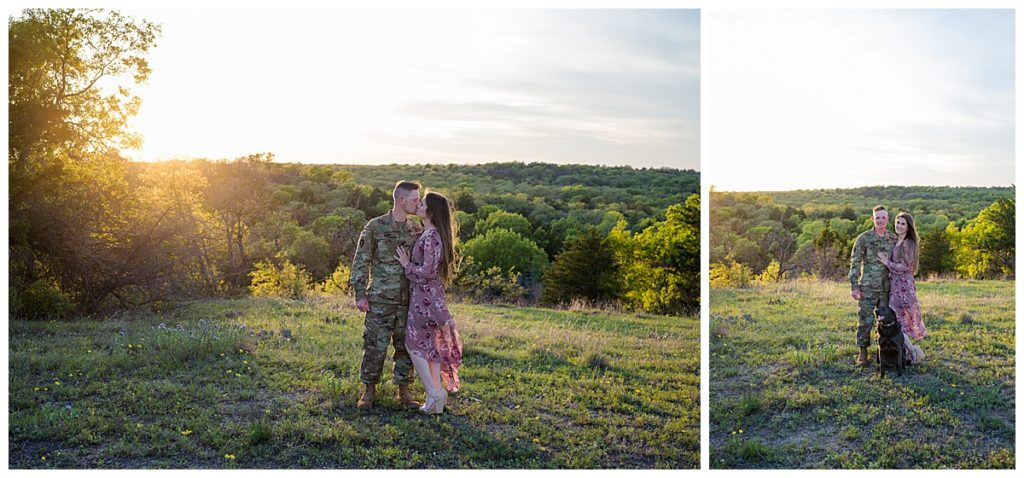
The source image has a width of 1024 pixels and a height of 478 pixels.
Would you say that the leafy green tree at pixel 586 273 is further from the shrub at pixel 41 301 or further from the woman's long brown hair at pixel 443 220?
the woman's long brown hair at pixel 443 220

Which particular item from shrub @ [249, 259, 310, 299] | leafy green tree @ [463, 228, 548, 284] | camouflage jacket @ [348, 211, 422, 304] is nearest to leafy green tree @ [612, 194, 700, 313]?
leafy green tree @ [463, 228, 548, 284]

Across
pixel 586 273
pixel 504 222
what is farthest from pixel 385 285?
pixel 504 222

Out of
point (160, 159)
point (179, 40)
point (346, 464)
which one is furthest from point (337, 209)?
point (346, 464)

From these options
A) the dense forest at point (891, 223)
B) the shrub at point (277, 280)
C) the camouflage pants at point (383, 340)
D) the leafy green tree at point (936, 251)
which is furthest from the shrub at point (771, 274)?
the camouflage pants at point (383, 340)

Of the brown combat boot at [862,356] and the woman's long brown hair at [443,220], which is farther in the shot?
the brown combat boot at [862,356]

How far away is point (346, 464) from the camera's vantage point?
4.26 m

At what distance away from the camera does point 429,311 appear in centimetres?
462

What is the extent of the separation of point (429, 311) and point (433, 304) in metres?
0.05

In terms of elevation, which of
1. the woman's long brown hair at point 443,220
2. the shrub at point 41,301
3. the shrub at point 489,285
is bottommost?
the shrub at point 489,285

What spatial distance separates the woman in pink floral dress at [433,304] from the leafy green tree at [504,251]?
43.7ft

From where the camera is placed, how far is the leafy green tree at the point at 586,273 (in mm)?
15258

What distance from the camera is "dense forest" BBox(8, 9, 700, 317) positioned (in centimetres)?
748

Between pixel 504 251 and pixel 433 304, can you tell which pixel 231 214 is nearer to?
pixel 504 251

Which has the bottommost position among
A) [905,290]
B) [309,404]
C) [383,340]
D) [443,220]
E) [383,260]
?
[309,404]
